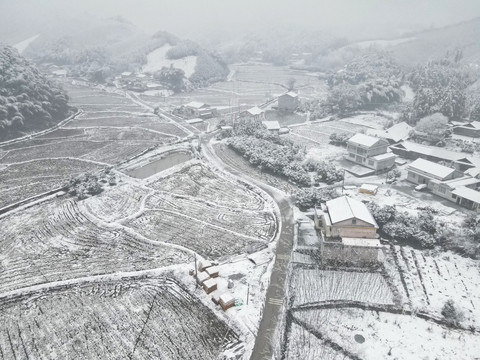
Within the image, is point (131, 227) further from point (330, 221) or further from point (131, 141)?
point (131, 141)

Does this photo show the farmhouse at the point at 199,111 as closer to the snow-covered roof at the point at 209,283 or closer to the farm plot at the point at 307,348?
the snow-covered roof at the point at 209,283

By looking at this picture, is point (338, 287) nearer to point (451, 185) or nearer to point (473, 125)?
point (451, 185)

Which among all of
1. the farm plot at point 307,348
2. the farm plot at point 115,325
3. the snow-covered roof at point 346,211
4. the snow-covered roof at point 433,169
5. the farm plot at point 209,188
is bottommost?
the farm plot at point 209,188

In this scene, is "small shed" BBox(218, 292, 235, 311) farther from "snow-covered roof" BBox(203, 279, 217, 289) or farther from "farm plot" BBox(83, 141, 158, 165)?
"farm plot" BBox(83, 141, 158, 165)

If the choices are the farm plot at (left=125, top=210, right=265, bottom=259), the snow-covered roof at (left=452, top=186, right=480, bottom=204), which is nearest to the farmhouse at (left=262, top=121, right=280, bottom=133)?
the farm plot at (left=125, top=210, right=265, bottom=259)

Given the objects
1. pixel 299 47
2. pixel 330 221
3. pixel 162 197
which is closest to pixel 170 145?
pixel 162 197

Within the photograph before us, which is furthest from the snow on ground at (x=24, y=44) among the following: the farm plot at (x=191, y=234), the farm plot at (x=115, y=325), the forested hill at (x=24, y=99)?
the farm plot at (x=115, y=325)
